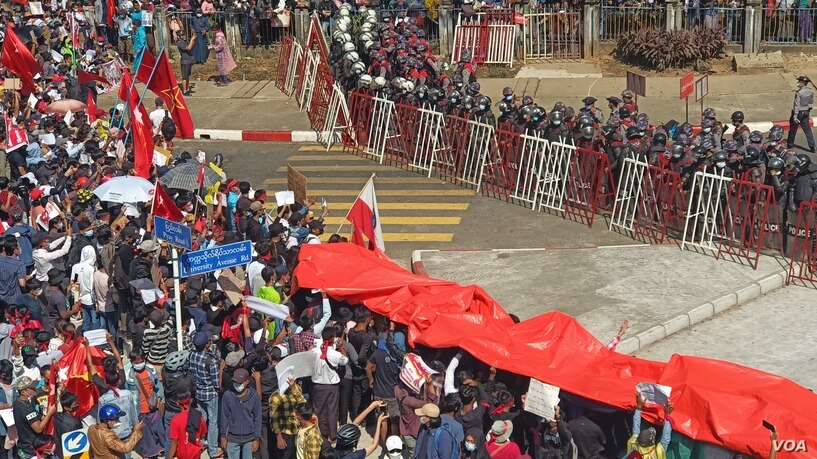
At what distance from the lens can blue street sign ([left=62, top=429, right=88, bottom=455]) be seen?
452 inches

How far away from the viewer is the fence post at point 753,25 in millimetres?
28625

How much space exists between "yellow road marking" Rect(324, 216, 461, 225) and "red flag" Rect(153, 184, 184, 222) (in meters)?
4.91

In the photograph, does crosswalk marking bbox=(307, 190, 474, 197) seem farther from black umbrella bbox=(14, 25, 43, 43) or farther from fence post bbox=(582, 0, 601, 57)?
black umbrella bbox=(14, 25, 43, 43)

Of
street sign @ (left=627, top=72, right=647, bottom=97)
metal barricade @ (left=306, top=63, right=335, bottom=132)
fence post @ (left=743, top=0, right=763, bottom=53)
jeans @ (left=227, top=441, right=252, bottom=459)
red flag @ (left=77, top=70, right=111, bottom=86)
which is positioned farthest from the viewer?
fence post @ (left=743, top=0, right=763, bottom=53)

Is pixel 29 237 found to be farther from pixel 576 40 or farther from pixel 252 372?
pixel 576 40

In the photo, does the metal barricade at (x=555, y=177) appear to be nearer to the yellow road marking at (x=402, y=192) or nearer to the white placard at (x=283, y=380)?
the yellow road marking at (x=402, y=192)

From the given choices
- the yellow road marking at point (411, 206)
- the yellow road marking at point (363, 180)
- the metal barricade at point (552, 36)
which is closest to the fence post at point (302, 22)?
the metal barricade at point (552, 36)

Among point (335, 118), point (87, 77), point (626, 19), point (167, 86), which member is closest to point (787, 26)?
point (626, 19)

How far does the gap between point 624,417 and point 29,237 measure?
8966mm

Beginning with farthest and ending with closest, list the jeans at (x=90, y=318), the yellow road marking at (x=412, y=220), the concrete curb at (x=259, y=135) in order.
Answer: the concrete curb at (x=259, y=135) < the yellow road marking at (x=412, y=220) < the jeans at (x=90, y=318)

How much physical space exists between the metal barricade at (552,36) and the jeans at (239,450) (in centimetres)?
1906

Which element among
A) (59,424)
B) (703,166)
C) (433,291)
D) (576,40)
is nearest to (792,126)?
(703,166)

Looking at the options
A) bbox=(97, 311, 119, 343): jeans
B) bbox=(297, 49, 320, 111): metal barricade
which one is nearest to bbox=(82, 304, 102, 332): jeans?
bbox=(97, 311, 119, 343): jeans

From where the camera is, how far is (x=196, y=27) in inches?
1150
